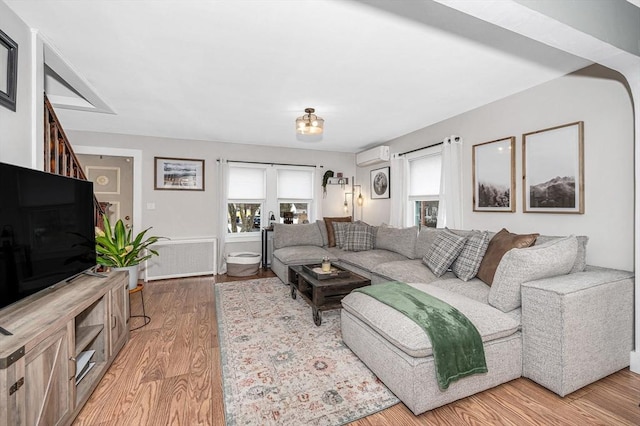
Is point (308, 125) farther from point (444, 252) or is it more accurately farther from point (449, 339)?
point (449, 339)

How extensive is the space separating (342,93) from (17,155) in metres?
2.61

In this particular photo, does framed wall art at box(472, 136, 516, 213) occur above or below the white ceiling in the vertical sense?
below

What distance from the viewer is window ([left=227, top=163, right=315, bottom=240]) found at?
5340 millimetres

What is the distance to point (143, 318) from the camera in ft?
9.94

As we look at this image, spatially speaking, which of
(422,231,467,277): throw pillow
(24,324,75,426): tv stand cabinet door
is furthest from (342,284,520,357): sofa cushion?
(24,324,75,426): tv stand cabinet door

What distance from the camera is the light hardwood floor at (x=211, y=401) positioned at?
5.21ft

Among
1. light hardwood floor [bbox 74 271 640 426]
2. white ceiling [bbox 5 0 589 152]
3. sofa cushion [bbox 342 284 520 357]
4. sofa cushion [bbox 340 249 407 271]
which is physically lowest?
light hardwood floor [bbox 74 271 640 426]

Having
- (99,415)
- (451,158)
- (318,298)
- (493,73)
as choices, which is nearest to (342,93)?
(493,73)

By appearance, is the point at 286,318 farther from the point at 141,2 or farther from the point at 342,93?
the point at 141,2

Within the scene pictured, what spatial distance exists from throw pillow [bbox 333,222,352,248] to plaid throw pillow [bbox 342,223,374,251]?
90 millimetres

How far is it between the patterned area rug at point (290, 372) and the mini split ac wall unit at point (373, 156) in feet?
9.55

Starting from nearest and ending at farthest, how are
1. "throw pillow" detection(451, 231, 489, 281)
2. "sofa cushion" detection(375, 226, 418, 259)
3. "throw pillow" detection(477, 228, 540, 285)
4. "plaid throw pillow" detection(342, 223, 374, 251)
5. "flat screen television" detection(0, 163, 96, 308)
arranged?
"flat screen television" detection(0, 163, 96, 308)
"throw pillow" detection(477, 228, 540, 285)
"throw pillow" detection(451, 231, 489, 281)
"sofa cushion" detection(375, 226, 418, 259)
"plaid throw pillow" detection(342, 223, 374, 251)

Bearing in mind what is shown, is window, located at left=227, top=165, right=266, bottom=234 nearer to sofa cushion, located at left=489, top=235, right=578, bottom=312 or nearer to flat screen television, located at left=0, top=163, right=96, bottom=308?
flat screen television, located at left=0, top=163, right=96, bottom=308

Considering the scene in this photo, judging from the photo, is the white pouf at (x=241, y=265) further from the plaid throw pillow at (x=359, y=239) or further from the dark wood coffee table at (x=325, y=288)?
the dark wood coffee table at (x=325, y=288)
